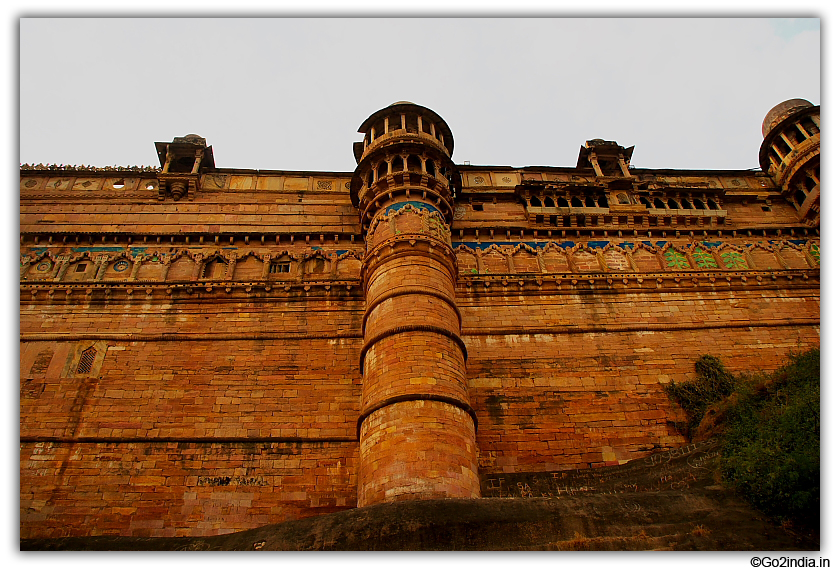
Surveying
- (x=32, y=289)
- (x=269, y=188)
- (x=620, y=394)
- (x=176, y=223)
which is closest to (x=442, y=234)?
(x=620, y=394)

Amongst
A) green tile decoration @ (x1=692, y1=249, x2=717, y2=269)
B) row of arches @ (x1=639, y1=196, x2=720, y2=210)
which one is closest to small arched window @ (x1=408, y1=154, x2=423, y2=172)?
row of arches @ (x1=639, y1=196, x2=720, y2=210)

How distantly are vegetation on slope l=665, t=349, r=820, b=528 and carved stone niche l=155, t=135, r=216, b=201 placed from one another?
12.7 metres

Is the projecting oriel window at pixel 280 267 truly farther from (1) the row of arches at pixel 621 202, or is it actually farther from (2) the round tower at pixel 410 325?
(1) the row of arches at pixel 621 202

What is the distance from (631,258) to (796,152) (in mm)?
6601

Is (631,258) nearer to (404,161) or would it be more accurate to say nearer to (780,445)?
(404,161)

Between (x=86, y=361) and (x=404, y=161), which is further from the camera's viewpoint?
(x=404, y=161)

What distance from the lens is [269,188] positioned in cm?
1659

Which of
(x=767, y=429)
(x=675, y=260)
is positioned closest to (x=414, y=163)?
(x=675, y=260)

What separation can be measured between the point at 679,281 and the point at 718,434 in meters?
4.91

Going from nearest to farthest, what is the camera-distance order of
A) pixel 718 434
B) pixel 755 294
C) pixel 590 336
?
→ pixel 718 434
pixel 590 336
pixel 755 294

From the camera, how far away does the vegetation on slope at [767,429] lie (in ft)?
22.1

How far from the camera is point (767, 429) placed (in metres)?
8.10

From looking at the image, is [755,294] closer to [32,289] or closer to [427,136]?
[427,136]

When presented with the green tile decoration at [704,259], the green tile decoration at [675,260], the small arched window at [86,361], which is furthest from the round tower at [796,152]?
the small arched window at [86,361]
